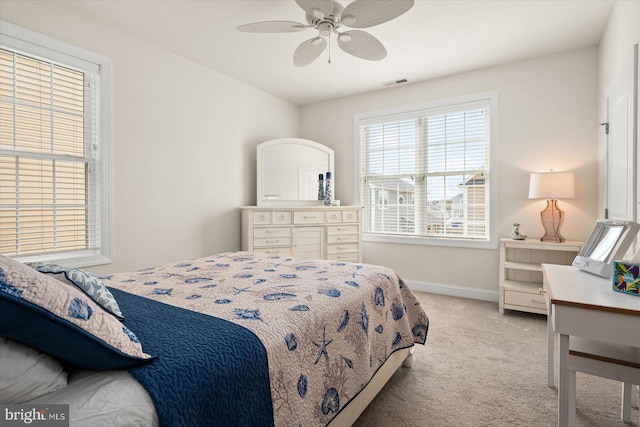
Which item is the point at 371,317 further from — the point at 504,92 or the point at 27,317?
the point at 504,92

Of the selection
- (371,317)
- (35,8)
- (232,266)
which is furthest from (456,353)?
(35,8)

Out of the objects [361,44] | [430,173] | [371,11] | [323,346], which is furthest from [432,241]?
[323,346]

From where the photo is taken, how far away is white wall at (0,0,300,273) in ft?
9.15

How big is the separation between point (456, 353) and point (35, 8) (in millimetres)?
4095

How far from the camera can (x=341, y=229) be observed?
166 inches

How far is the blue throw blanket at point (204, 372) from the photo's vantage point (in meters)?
0.76

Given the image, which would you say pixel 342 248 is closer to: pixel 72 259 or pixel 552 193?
pixel 552 193

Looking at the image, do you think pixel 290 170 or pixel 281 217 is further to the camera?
pixel 290 170

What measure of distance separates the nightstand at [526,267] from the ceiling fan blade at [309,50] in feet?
8.69

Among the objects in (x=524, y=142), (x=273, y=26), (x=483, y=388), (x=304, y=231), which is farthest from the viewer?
(x=304, y=231)

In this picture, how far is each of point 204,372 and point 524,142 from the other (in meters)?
3.90

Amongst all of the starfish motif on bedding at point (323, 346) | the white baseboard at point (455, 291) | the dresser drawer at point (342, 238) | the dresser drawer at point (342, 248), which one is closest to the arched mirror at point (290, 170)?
the dresser drawer at point (342, 238)

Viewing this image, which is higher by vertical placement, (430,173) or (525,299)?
(430,173)

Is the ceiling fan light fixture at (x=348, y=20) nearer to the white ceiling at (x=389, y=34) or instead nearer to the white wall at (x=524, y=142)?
the white ceiling at (x=389, y=34)
